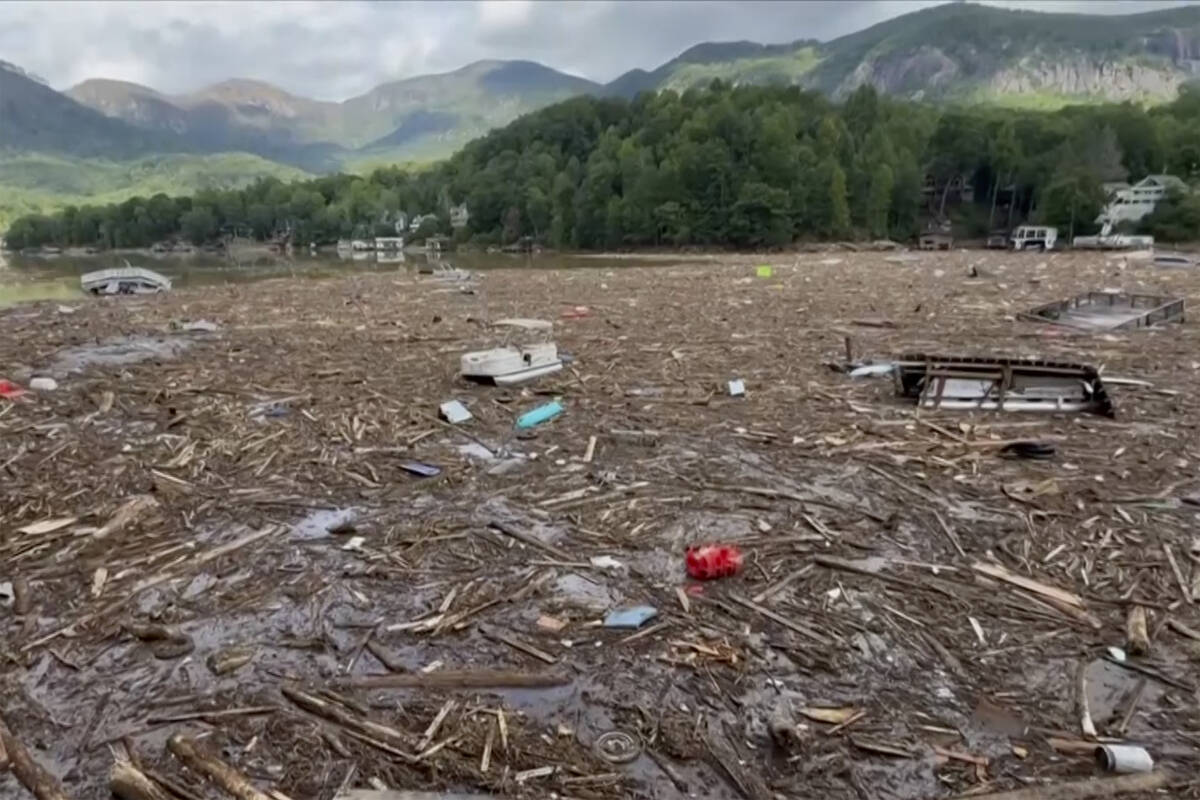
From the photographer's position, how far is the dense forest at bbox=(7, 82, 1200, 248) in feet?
217

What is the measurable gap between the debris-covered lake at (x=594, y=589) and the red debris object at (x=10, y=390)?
2.9 inches

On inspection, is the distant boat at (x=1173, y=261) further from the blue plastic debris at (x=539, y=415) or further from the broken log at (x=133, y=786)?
the broken log at (x=133, y=786)

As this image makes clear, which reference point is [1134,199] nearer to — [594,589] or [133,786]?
[594,589]

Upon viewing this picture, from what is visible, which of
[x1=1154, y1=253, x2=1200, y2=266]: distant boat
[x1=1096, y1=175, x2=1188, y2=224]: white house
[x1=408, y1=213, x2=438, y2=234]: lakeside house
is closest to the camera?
[x1=1154, y1=253, x2=1200, y2=266]: distant boat

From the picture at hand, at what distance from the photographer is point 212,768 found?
126 inches

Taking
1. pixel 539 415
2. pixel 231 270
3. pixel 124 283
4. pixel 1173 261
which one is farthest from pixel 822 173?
pixel 539 415

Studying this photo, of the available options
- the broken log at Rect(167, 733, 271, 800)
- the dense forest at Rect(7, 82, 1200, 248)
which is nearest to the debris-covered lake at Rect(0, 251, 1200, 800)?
the broken log at Rect(167, 733, 271, 800)

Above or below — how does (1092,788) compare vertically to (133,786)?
below

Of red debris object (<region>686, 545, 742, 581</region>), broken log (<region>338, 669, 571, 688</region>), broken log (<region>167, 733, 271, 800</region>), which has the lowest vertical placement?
broken log (<region>338, 669, 571, 688</region>)

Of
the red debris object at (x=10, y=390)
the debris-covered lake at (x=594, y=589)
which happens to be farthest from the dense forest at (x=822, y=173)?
the red debris object at (x=10, y=390)

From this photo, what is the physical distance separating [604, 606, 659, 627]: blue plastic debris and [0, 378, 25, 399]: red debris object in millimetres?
8603

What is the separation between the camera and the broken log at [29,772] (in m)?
3.10

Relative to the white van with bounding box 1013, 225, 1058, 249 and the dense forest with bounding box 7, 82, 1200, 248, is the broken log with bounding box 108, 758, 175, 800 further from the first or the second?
the dense forest with bounding box 7, 82, 1200, 248

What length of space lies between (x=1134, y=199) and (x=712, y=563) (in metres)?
68.9
